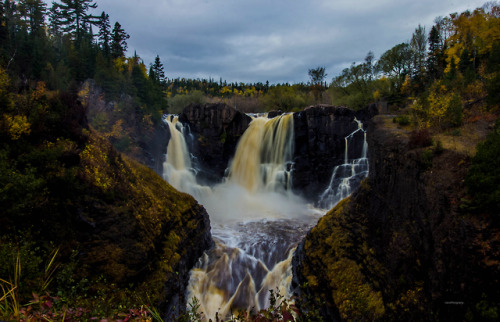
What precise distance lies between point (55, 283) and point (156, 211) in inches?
160

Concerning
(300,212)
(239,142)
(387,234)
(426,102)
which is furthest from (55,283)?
(239,142)

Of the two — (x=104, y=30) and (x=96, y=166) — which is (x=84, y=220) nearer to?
(x=96, y=166)

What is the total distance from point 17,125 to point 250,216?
16.3 meters

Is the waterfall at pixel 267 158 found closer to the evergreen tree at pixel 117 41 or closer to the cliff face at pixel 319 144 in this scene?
the cliff face at pixel 319 144

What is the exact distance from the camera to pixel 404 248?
7.07 meters

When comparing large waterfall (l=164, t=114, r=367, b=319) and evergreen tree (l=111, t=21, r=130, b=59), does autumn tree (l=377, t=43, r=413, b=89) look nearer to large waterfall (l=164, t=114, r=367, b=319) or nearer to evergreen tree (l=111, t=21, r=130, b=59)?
large waterfall (l=164, t=114, r=367, b=319)

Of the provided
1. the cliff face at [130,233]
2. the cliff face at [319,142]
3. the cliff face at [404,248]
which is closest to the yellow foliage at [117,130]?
the cliff face at [130,233]

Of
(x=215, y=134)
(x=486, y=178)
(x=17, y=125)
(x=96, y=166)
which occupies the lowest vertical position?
(x=96, y=166)

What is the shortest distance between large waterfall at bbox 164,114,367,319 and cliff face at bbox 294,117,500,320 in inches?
85.4

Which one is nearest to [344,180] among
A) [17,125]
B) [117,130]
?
[17,125]

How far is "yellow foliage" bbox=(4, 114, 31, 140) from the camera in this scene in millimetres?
7035

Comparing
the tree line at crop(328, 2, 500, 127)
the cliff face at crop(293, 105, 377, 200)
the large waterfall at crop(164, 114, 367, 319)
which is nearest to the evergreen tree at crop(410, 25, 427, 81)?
the tree line at crop(328, 2, 500, 127)

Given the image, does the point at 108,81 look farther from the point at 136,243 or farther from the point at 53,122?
the point at 136,243

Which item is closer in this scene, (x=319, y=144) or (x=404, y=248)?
(x=404, y=248)
